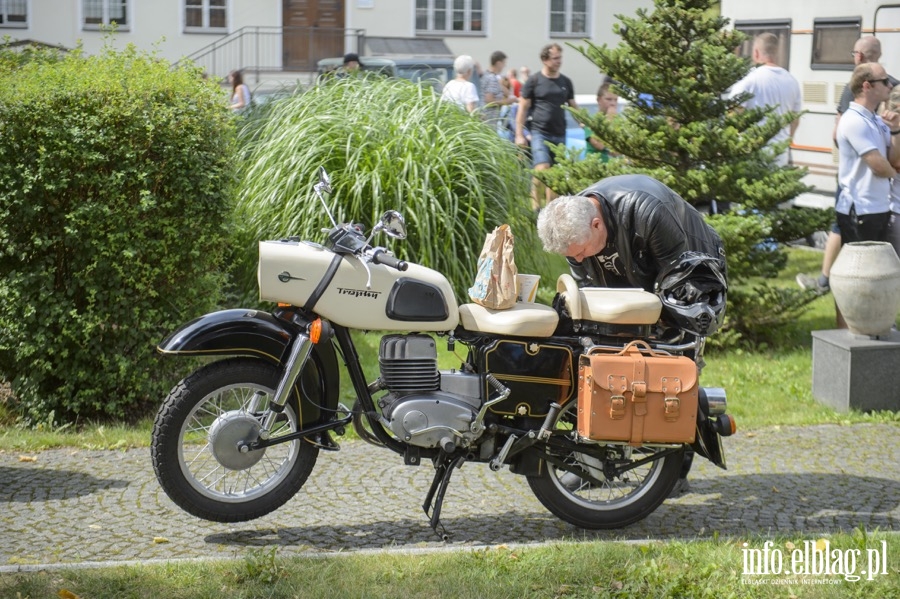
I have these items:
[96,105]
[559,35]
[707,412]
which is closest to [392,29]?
[559,35]

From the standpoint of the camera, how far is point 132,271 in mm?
6613

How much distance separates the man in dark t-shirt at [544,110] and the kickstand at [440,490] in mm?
7217

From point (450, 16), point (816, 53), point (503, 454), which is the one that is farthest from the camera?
point (450, 16)

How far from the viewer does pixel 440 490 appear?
5.01m

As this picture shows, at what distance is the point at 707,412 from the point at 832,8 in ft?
30.7

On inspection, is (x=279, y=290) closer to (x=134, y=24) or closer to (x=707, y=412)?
(x=707, y=412)

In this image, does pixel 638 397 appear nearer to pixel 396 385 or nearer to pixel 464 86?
pixel 396 385

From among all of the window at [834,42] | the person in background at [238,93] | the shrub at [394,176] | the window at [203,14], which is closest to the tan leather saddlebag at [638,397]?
the shrub at [394,176]

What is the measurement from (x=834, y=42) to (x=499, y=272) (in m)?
9.83

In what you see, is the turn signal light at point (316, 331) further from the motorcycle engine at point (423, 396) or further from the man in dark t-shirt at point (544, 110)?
the man in dark t-shirt at point (544, 110)

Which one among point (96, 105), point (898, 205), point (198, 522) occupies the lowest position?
point (198, 522)

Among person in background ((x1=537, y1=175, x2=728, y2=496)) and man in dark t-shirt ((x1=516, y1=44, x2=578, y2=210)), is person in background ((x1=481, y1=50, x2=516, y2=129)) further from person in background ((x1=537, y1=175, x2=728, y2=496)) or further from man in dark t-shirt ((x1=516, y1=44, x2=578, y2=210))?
person in background ((x1=537, y1=175, x2=728, y2=496))

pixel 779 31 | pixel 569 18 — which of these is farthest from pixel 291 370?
pixel 569 18
